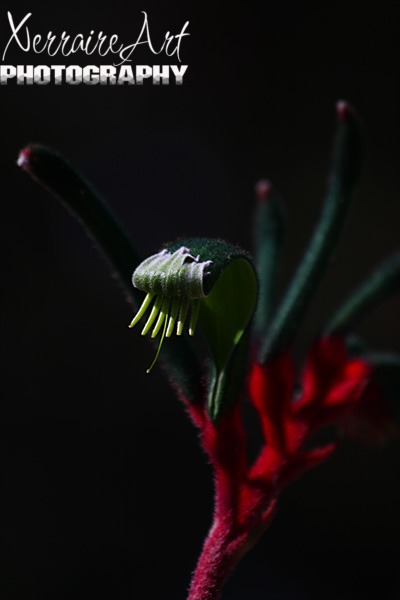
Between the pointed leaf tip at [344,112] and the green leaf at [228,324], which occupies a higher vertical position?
the pointed leaf tip at [344,112]

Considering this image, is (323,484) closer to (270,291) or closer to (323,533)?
(323,533)

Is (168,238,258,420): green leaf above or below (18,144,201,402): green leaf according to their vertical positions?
below

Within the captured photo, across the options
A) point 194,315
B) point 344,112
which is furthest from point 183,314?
point 344,112

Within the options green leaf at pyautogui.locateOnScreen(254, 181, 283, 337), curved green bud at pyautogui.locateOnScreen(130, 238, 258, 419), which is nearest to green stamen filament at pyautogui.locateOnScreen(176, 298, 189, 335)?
curved green bud at pyautogui.locateOnScreen(130, 238, 258, 419)

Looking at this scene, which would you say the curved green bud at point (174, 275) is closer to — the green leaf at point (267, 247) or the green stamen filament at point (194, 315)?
the green stamen filament at point (194, 315)

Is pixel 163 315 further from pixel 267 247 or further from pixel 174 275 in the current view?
pixel 267 247

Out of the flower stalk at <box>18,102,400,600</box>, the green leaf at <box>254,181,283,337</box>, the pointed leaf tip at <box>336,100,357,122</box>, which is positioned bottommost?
the flower stalk at <box>18,102,400,600</box>

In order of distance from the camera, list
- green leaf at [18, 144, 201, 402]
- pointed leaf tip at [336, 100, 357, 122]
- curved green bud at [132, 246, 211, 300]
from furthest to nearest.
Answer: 1. pointed leaf tip at [336, 100, 357, 122]
2. green leaf at [18, 144, 201, 402]
3. curved green bud at [132, 246, 211, 300]

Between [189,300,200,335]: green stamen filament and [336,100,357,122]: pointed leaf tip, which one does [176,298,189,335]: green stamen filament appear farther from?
[336,100,357,122]: pointed leaf tip

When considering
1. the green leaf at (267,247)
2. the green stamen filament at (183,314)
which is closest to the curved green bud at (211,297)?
the green stamen filament at (183,314)
